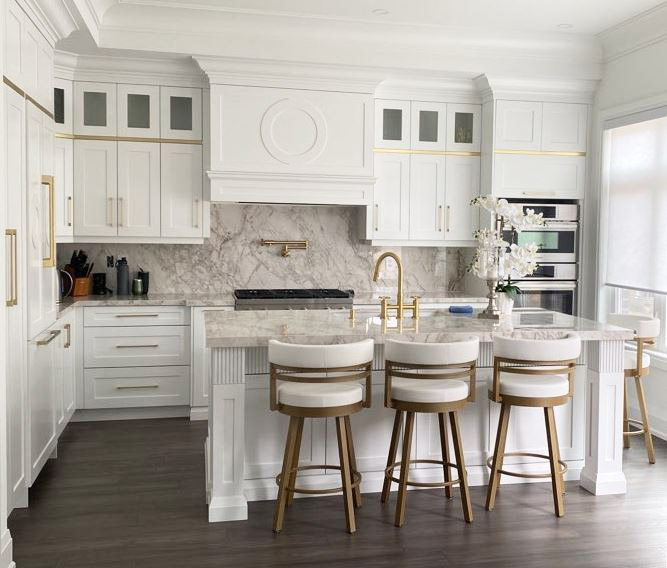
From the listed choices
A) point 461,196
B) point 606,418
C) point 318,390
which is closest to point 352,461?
point 318,390

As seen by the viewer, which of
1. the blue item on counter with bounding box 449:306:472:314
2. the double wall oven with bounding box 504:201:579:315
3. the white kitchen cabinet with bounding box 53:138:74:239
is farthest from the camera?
the double wall oven with bounding box 504:201:579:315

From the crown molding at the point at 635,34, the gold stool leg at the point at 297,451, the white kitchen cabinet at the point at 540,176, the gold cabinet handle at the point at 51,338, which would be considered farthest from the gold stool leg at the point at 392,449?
the crown molding at the point at 635,34

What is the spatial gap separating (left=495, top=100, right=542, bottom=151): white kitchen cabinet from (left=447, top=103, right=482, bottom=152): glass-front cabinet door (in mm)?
257

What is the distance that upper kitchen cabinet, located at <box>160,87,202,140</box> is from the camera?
552cm

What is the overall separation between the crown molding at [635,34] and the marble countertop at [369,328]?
2.24m

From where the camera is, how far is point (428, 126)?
5.92 meters

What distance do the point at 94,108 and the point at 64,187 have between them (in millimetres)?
637

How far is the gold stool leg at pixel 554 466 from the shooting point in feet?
11.7

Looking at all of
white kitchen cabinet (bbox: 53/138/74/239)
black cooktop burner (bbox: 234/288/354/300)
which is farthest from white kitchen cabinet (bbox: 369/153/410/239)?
white kitchen cabinet (bbox: 53/138/74/239)

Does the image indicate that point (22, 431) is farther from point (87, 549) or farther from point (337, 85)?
point (337, 85)

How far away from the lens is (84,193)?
5.42 meters

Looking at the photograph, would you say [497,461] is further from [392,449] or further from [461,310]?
[461,310]

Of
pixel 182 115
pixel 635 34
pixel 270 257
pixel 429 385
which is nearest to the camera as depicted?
pixel 429 385

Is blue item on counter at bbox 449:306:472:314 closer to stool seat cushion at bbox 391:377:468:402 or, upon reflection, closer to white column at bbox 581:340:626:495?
white column at bbox 581:340:626:495
